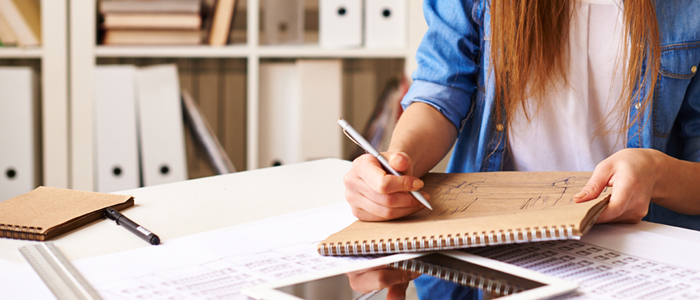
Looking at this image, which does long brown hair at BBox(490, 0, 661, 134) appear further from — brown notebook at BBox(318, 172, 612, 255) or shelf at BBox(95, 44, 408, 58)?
shelf at BBox(95, 44, 408, 58)

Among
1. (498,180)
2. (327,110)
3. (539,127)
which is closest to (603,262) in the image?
(498,180)

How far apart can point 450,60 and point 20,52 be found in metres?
1.26

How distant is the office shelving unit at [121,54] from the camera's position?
1.44 m

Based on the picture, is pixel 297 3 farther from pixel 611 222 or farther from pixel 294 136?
pixel 611 222

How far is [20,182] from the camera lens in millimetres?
1499

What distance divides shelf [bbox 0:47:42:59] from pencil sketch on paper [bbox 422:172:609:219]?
4.24 feet

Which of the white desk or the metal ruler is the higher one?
the white desk

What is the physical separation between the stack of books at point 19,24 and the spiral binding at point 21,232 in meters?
1.19

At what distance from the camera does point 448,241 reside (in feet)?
1.30

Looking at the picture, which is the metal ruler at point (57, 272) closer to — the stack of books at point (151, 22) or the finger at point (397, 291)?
the finger at point (397, 291)

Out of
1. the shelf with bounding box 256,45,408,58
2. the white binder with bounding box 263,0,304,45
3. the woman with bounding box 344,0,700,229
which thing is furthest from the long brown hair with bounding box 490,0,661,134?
Answer: the white binder with bounding box 263,0,304,45

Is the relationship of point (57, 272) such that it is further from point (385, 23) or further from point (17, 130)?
point (17, 130)

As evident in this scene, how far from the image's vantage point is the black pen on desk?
472 mm

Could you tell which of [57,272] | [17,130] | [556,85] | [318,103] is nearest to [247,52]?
[318,103]
